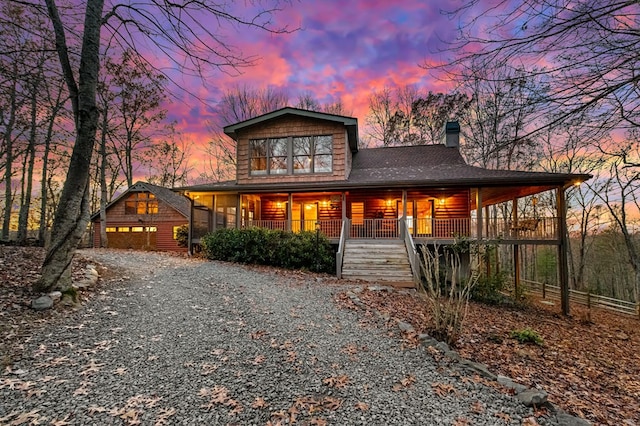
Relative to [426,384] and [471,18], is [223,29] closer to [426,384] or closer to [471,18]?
[471,18]

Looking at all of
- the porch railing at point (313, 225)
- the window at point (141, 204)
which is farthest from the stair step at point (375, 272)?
the window at point (141, 204)

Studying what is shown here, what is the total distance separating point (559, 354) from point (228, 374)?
5844 millimetres

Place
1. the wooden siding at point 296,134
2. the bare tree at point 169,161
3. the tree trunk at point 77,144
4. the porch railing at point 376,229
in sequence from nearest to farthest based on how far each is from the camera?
the tree trunk at point 77,144 → the porch railing at point 376,229 → the wooden siding at point 296,134 → the bare tree at point 169,161

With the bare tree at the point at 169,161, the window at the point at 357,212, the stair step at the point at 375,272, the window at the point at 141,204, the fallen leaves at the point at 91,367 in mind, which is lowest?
the fallen leaves at the point at 91,367

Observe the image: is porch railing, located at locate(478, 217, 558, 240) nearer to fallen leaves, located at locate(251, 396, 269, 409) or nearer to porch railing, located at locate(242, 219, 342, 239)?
porch railing, located at locate(242, 219, 342, 239)

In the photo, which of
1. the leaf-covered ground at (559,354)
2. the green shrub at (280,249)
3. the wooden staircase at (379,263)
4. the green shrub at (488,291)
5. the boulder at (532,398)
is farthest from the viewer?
the green shrub at (280,249)

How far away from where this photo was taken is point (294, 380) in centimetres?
333

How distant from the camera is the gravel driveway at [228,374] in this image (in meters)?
2.76

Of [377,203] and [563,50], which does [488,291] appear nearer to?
[377,203]

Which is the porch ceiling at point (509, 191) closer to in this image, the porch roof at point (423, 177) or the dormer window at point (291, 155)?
the porch roof at point (423, 177)

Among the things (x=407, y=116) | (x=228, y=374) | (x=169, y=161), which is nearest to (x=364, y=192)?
(x=228, y=374)

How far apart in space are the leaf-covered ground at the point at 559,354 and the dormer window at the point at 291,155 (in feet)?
24.4

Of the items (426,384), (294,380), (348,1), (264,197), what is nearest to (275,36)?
(348,1)

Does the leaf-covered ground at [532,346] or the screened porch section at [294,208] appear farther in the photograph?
the screened porch section at [294,208]
